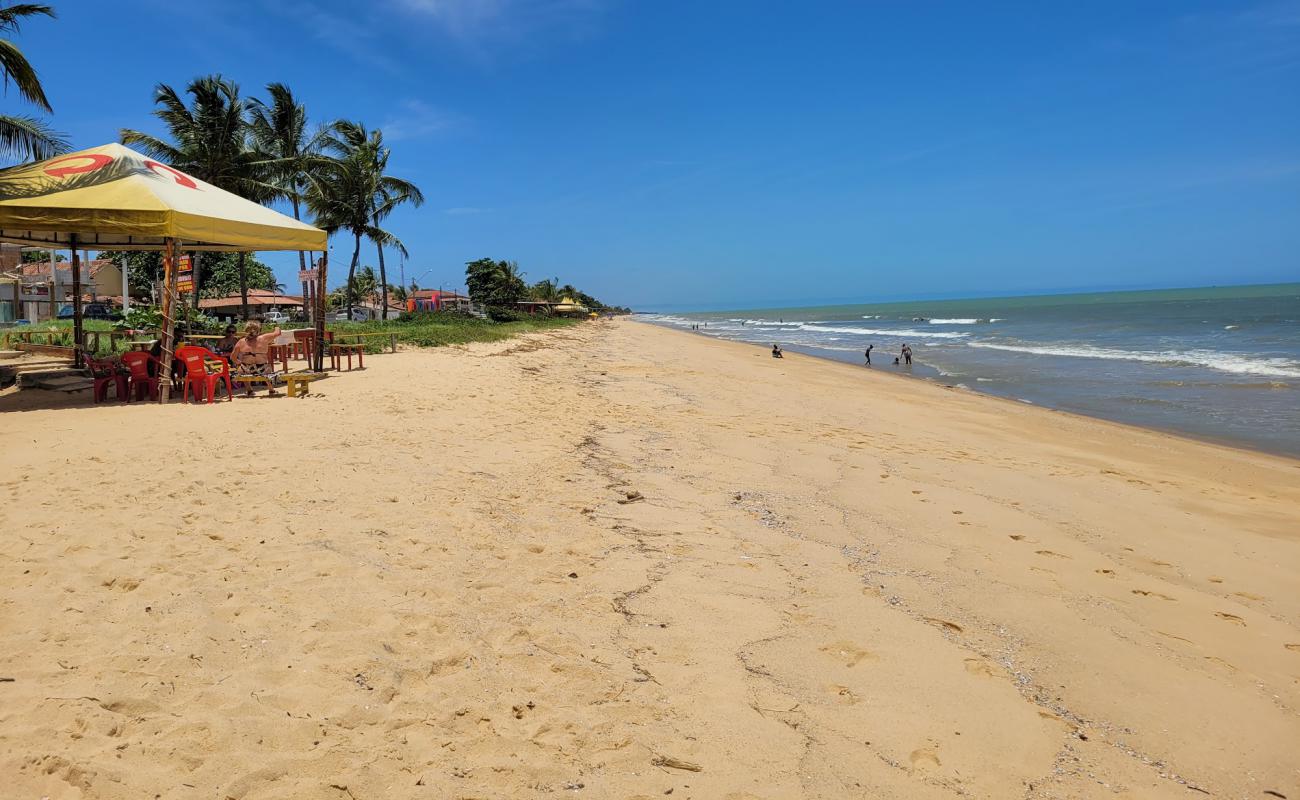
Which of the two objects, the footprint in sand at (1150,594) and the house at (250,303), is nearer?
the footprint in sand at (1150,594)

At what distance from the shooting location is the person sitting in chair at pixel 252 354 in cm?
887

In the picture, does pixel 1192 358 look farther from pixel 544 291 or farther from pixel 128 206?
pixel 544 291

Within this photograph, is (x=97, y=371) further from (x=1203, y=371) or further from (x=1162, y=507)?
(x=1203, y=371)

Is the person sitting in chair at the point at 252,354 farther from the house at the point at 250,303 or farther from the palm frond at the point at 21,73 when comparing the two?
the house at the point at 250,303

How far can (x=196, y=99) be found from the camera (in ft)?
65.5

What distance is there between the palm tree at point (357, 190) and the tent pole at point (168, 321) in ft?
69.8

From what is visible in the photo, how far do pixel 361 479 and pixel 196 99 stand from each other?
20.6 m

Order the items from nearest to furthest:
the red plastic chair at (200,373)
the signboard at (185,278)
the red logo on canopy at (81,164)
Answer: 1. the red plastic chair at (200,373)
2. the red logo on canopy at (81,164)
3. the signboard at (185,278)

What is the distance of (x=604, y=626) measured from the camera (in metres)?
3.19

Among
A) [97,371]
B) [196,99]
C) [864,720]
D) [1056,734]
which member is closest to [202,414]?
[97,371]

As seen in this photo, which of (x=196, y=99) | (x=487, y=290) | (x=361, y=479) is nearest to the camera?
(x=361, y=479)

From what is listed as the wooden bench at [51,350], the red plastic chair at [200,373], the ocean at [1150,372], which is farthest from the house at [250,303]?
the red plastic chair at [200,373]

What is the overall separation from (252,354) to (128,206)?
6.76ft

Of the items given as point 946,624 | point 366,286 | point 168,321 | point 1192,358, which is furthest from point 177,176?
point 366,286
